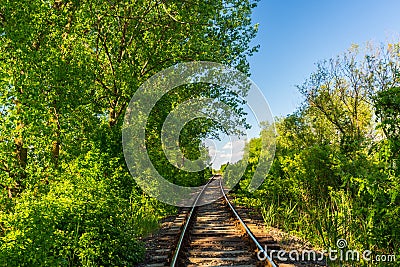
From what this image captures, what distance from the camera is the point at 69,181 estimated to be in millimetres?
8547

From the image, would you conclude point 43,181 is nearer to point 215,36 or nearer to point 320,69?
point 215,36

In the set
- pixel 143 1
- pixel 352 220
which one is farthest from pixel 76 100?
pixel 352 220

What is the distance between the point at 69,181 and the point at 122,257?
6.67ft

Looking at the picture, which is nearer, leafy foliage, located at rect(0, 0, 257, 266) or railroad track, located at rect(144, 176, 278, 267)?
leafy foliage, located at rect(0, 0, 257, 266)
